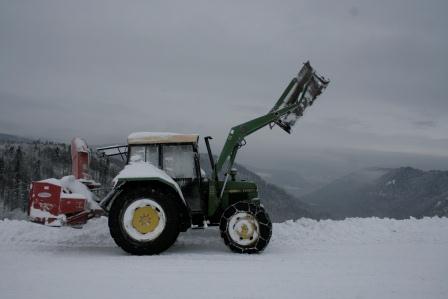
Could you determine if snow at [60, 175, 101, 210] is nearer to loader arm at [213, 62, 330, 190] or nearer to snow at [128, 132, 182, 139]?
snow at [128, 132, 182, 139]

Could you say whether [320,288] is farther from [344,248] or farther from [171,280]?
[344,248]

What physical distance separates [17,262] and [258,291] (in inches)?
155

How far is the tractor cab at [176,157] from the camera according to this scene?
25.4 feet

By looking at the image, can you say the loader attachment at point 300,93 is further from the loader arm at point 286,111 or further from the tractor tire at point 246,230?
the tractor tire at point 246,230

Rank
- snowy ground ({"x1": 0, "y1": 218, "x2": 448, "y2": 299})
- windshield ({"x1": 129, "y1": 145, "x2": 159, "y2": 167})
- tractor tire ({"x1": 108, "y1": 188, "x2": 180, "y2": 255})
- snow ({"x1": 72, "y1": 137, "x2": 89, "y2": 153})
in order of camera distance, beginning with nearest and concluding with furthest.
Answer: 1. snowy ground ({"x1": 0, "y1": 218, "x2": 448, "y2": 299})
2. tractor tire ({"x1": 108, "y1": 188, "x2": 180, "y2": 255})
3. windshield ({"x1": 129, "y1": 145, "x2": 159, "y2": 167})
4. snow ({"x1": 72, "y1": 137, "x2": 89, "y2": 153})

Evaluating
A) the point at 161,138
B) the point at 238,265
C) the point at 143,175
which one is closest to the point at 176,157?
the point at 161,138

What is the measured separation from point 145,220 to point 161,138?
5.21 feet

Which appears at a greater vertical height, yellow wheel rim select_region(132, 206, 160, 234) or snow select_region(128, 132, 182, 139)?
snow select_region(128, 132, 182, 139)

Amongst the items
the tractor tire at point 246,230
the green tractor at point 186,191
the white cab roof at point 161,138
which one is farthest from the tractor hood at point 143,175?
the tractor tire at point 246,230

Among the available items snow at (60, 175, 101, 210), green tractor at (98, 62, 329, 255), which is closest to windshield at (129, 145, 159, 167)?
green tractor at (98, 62, 329, 255)

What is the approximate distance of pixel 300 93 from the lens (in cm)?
873

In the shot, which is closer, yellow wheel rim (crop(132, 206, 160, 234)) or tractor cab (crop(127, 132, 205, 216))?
yellow wheel rim (crop(132, 206, 160, 234))

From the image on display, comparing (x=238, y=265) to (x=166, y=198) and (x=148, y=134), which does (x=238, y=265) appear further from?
(x=148, y=134)

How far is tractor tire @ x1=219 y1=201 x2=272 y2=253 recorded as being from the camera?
24.1 feet
